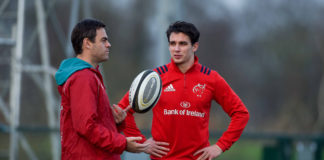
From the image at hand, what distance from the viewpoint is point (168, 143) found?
12.7 feet

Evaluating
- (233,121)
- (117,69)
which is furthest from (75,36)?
(117,69)

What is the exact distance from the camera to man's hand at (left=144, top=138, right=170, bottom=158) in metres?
3.49

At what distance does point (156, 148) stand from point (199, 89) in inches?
25.9

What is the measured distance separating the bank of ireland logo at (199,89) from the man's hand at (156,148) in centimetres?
49

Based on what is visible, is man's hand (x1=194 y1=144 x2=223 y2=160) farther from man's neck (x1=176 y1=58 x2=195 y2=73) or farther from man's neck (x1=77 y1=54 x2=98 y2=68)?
man's neck (x1=77 y1=54 x2=98 y2=68)

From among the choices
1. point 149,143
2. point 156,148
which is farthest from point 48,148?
point 149,143

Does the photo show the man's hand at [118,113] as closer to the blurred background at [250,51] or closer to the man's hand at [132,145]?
the man's hand at [132,145]

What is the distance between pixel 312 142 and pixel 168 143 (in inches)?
227

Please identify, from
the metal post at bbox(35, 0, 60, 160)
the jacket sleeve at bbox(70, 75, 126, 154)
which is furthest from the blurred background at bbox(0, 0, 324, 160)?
the jacket sleeve at bbox(70, 75, 126, 154)

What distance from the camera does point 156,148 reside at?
3660mm

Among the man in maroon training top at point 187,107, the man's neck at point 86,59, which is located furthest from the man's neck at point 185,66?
the man's neck at point 86,59

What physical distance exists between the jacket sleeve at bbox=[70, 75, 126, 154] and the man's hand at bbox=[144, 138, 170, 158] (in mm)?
364

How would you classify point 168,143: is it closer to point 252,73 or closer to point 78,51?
point 78,51

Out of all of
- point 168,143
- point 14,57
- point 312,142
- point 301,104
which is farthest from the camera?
point 301,104
